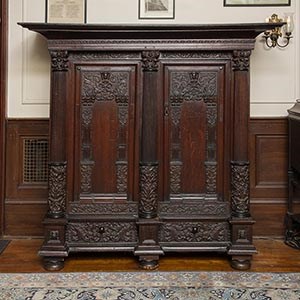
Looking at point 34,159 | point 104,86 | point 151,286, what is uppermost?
point 104,86

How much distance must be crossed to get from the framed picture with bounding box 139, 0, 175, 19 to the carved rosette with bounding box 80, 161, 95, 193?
111 centimetres

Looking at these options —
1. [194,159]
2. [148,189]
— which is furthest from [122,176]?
[194,159]

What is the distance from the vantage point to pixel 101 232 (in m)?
2.61

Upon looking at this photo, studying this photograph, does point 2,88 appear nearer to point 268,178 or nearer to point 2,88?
point 2,88

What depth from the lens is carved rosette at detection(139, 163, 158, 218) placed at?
2.58 meters

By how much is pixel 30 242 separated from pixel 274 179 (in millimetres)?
1717

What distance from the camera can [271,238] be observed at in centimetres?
310

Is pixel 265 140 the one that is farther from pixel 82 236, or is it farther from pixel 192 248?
pixel 82 236

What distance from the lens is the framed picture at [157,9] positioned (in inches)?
120

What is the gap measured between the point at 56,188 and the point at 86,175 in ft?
0.62

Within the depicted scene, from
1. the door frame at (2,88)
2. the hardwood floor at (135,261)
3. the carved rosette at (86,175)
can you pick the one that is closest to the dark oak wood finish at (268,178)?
the hardwood floor at (135,261)

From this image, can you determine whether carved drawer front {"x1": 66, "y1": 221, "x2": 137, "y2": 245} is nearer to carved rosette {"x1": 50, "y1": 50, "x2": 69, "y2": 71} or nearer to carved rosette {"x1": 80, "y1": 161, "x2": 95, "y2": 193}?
carved rosette {"x1": 80, "y1": 161, "x2": 95, "y2": 193}

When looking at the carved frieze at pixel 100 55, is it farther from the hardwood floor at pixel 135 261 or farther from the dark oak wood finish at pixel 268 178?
the hardwood floor at pixel 135 261

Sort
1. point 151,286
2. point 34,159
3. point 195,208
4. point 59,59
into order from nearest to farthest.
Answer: point 151,286 < point 59,59 < point 195,208 < point 34,159
